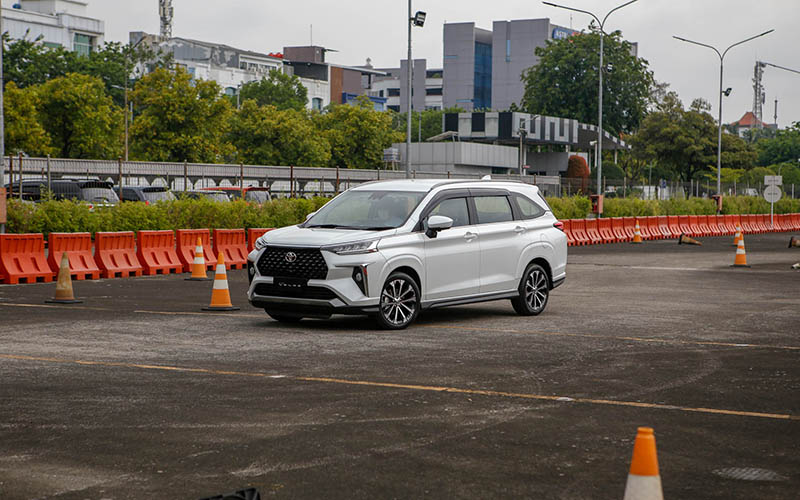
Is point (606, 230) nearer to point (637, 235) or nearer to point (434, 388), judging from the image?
point (637, 235)

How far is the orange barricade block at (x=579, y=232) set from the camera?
37.4 meters

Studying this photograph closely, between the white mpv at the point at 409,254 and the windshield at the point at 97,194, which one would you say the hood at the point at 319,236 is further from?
the windshield at the point at 97,194

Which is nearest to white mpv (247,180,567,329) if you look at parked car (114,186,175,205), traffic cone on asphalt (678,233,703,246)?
parked car (114,186,175,205)

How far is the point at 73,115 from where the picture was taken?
60219mm

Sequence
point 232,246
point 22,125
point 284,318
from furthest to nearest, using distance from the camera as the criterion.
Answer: point 22,125 → point 232,246 → point 284,318

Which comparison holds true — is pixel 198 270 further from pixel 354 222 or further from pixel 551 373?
pixel 551 373

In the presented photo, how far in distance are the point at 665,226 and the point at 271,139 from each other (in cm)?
3175

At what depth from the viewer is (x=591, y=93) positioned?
100625mm

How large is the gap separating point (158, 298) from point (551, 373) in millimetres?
8902

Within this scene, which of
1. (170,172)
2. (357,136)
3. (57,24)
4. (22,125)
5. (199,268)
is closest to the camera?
(199,268)

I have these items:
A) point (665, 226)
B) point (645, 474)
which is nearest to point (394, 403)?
point (645, 474)

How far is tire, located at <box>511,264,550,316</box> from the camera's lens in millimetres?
14883

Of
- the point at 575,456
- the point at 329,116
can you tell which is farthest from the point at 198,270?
the point at 329,116

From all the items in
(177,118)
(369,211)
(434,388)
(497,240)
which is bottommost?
(434,388)
